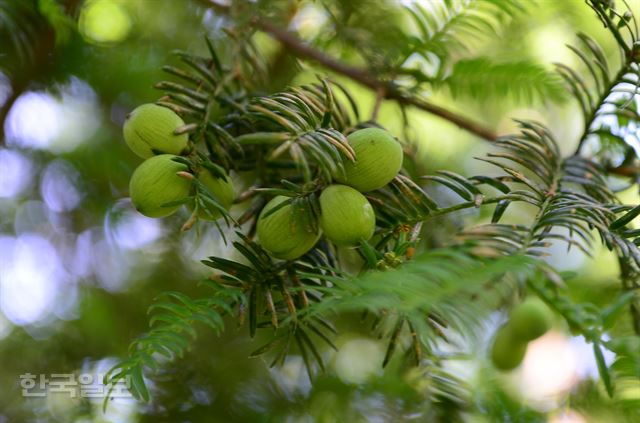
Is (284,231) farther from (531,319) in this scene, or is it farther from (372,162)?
(531,319)

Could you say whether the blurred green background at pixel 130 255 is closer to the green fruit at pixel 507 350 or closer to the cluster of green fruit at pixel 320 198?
the green fruit at pixel 507 350

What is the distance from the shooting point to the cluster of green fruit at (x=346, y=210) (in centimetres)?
49

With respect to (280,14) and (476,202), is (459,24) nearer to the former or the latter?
(280,14)

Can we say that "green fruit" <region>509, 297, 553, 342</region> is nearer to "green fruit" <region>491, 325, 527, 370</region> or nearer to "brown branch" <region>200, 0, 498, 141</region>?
"green fruit" <region>491, 325, 527, 370</region>

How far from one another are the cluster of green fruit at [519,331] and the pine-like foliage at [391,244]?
2 cm

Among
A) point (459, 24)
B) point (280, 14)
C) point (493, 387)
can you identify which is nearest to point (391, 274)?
point (493, 387)

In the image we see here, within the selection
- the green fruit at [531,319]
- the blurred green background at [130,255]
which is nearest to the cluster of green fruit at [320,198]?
the green fruit at [531,319]

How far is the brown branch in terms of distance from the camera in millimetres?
869

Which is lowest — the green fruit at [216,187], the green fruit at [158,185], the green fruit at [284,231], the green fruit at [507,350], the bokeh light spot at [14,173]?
the green fruit at [507,350]

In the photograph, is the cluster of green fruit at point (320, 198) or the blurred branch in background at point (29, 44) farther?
the blurred branch in background at point (29, 44)

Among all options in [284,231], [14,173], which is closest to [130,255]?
[14,173]

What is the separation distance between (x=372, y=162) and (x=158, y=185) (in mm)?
166

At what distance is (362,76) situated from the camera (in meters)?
0.89
